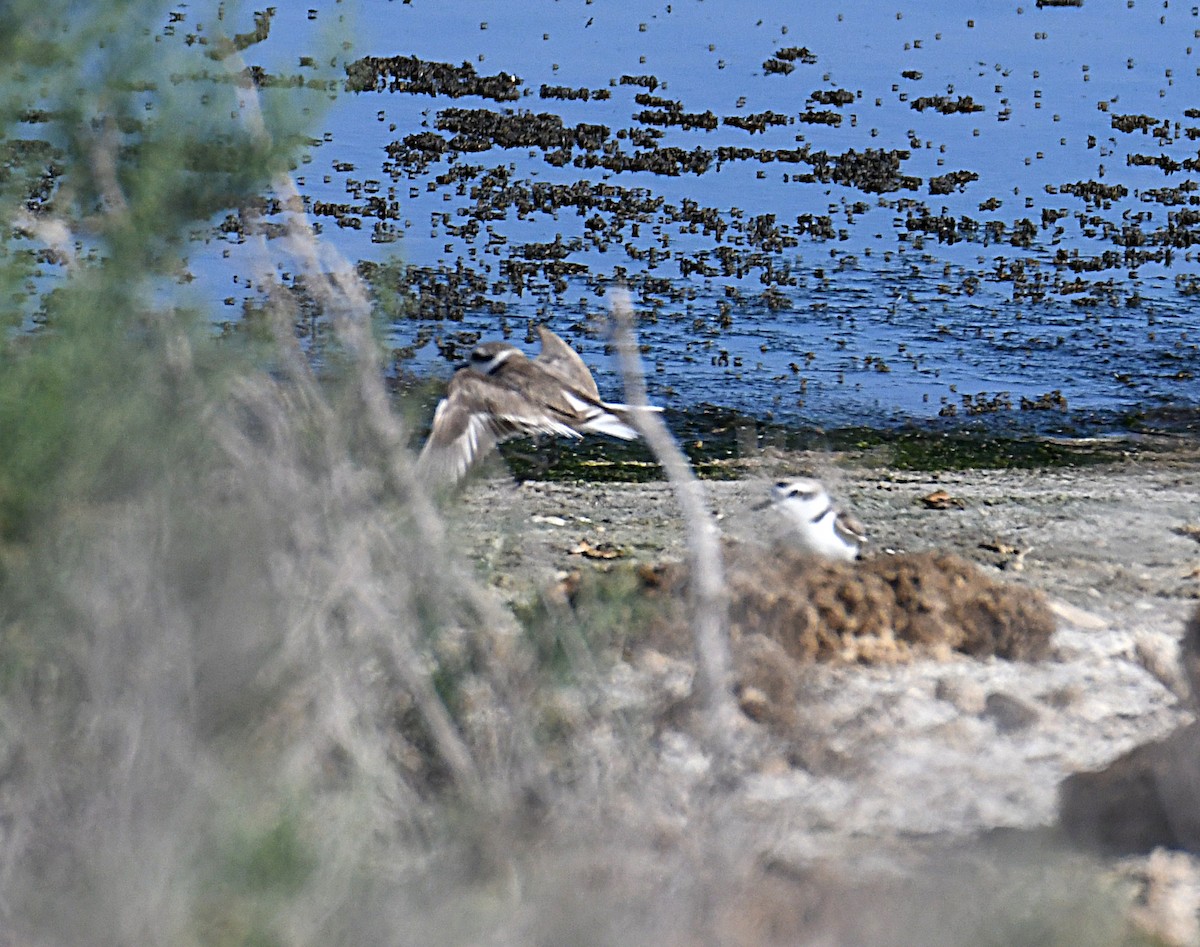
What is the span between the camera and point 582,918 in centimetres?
335

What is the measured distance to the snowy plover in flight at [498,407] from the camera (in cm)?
473

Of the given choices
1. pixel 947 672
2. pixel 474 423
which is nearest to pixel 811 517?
pixel 947 672

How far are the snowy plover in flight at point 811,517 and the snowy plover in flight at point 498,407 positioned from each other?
2032 millimetres

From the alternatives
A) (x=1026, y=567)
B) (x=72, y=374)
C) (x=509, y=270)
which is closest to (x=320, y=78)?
(x=72, y=374)

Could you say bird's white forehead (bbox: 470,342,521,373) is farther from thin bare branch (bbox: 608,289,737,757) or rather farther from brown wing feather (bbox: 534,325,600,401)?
thin bare branch (bbox: 608,289,737,757)

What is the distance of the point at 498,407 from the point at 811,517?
2396 mm

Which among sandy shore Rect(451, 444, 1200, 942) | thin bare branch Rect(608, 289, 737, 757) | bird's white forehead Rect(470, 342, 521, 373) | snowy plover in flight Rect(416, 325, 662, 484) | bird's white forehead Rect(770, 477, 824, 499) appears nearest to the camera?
thin bare branch Rect(608, 289, 737, 757)

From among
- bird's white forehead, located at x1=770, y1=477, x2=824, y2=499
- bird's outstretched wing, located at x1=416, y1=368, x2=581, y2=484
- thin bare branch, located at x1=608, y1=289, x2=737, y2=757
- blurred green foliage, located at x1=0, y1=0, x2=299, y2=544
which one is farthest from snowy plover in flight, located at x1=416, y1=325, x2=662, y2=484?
bird's white forehead, located at x1=770, y1=477, x2=824, y2=499

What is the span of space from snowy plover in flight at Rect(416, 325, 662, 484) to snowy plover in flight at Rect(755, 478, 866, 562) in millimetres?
2032

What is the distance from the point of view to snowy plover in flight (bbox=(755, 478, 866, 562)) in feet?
22.5

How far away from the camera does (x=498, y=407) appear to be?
4.83m

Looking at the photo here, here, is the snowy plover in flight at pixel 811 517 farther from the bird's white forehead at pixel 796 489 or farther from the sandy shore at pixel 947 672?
the sandy shore at pixel 947 672

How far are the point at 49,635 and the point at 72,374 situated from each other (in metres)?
0.86

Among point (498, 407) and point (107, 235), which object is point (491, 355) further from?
point (107, 235)
